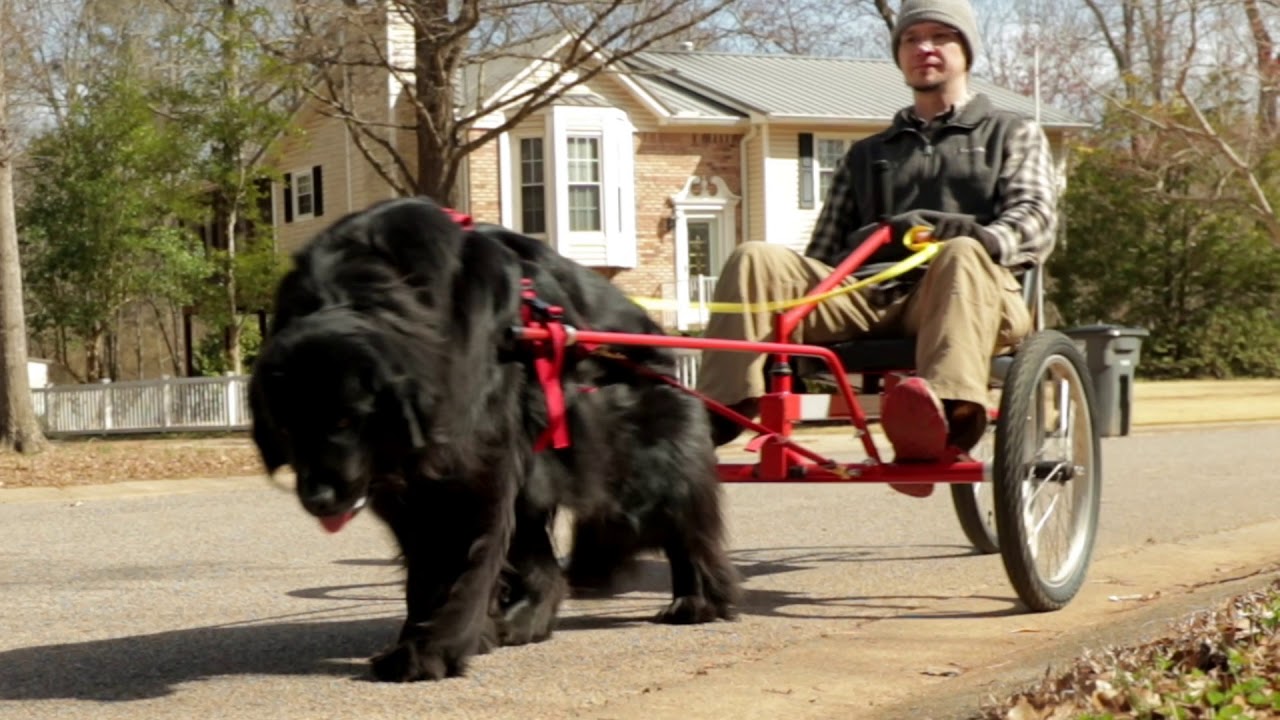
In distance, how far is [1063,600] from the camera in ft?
20.3

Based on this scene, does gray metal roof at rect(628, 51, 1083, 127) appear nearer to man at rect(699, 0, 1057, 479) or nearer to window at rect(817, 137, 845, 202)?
window at rect(817, 137, 845, 202)

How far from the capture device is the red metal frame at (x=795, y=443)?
19.7 feet

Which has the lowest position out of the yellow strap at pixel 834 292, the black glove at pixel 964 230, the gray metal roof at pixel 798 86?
the yellow strap at pixel 834 292

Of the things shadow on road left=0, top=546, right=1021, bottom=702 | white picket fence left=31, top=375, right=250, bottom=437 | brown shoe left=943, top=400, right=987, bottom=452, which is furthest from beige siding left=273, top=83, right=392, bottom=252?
brown shoe left=943, top=400, right=987, bottom=452

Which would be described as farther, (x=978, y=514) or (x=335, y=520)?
(x=978, y=514)

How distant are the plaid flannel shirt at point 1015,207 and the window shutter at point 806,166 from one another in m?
31.2

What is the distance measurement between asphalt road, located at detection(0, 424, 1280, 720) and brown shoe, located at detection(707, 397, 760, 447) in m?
0.61

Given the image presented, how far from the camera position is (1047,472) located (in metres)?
6.36

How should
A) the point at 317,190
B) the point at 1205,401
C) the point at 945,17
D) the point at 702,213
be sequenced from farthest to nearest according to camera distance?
the point at 317,190 → the point at 702,213 → the point at 1205,401 → the point at 945,17

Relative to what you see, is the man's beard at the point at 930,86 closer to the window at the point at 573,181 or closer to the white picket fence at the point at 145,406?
the white picket fence at the point at 145,406

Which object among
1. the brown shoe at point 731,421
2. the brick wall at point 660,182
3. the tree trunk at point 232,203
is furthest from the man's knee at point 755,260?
the brick wall at point 660,182

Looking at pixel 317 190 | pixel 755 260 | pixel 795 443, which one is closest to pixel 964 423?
pixel 795 443

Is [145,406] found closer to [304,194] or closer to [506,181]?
[506,181]

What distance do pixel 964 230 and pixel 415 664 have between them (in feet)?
8.77
